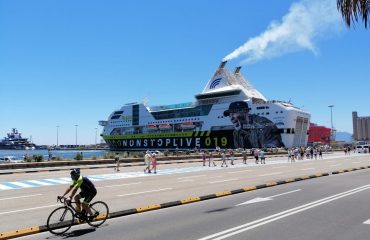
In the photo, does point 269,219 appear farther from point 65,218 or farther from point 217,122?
point 217,122

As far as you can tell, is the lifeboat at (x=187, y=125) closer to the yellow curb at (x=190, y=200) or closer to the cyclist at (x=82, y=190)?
the yellow curb at (x=190, y=200)

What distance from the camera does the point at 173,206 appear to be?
12.6 meters

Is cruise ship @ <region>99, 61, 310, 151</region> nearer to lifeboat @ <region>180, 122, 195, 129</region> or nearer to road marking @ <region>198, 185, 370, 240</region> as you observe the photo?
lifeboat @ <region>180, 122, 195, 129</region>

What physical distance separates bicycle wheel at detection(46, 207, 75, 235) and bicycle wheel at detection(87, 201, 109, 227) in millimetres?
443

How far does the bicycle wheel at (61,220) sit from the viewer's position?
29.2 ft

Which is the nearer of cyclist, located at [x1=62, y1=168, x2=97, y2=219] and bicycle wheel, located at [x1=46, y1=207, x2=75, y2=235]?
bicycle wheel, located at [x1=46, y1=207, x2=75, y2=235]

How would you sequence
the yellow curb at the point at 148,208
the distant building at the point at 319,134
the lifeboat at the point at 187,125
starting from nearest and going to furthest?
the yellow curb at the point at 148,208, the lifeboat at the point at 187,125, the distant building at the point at 319,134

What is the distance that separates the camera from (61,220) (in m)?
9.11

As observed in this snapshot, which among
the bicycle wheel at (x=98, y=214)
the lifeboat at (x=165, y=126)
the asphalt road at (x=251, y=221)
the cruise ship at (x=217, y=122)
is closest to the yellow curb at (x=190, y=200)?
the asphalt road at (x=251, y=221)

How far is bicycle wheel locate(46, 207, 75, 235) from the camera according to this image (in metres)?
8.90

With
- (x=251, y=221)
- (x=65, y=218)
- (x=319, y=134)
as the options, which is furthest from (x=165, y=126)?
(x=65, y=218)

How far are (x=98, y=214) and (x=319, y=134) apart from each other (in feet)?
418

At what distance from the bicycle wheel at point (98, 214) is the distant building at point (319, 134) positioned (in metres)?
124

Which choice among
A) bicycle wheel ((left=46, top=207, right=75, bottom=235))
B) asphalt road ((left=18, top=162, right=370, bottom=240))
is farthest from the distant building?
bicycle wheel ((left=46, top=207, right=75, bottom=235))
